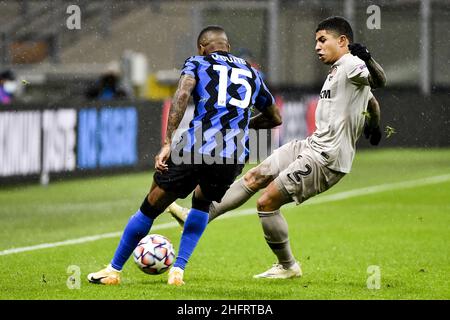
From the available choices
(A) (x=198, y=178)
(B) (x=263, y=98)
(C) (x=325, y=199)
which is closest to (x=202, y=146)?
(A) (x=198, y=178)

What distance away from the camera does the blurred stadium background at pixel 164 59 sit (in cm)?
1839

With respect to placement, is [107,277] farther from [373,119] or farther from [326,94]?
[373,119]

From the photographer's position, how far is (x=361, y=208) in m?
14.8

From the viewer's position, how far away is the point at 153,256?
8352mm

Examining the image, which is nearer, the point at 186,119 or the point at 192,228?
the point at 192,228

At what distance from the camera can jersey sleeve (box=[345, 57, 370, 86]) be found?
841 cm

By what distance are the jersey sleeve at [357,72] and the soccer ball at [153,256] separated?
74.4 inches

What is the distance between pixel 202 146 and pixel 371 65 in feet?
4.51

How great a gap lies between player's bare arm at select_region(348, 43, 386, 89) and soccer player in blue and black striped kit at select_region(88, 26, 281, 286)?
0.85 metres

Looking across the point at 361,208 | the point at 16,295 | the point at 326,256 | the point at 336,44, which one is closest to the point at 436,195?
the point at 361,208

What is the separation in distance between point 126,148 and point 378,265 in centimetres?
907

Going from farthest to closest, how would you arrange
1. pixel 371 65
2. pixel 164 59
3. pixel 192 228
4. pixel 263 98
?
pixel 164 59, pixel 263 98, pixel 192 228, pixel 371 65
